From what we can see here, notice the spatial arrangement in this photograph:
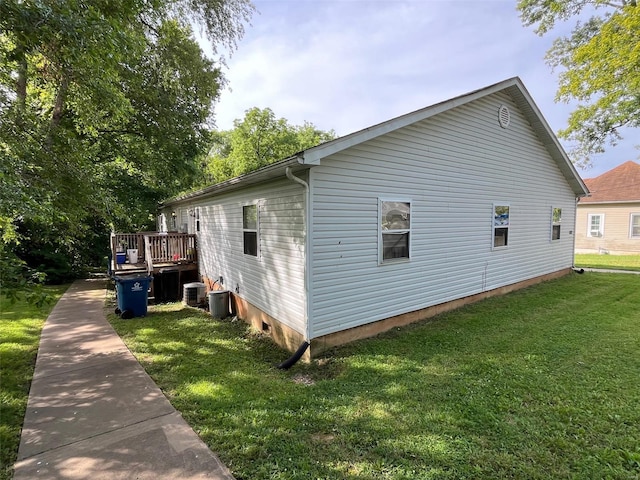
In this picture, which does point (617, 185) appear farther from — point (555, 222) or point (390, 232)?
point (390, 232)

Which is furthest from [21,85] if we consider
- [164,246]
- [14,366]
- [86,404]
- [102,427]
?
[102,427]

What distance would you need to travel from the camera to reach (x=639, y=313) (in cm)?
683

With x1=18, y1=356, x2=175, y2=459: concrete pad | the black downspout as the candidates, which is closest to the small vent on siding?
the black downspout

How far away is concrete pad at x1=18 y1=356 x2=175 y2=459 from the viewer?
3209mm

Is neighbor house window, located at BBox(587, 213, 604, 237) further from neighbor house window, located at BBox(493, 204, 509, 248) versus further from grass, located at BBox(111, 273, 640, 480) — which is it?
grass, located at BBox(111, 273, 640, 480)

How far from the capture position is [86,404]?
380 centimetres

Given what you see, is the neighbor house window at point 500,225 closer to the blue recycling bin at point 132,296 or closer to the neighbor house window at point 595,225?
the blue recycling bin at point 132,296

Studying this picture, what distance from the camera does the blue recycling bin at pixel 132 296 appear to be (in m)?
7.50

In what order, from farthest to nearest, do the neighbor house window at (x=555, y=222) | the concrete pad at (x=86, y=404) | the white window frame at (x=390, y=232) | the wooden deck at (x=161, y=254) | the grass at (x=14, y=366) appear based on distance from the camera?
the neighbor house window at (x=555, y=222) → the wooden deck at (x=161, y=254) → the white window frame at (x=390, y=232) → the concrete pad at (x=86, y=404) → the grass at (x=14, y=366)

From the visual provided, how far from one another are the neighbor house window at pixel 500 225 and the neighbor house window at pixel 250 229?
19.3 ft

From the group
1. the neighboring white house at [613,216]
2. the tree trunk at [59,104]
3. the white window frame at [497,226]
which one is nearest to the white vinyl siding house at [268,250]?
the tree trunk at [59,104]

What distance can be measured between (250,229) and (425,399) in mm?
4583

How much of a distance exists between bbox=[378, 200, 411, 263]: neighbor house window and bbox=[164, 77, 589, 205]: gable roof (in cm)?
129

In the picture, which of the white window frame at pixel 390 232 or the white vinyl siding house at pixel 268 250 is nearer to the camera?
the white vinyl siding house at pixel 268 250
